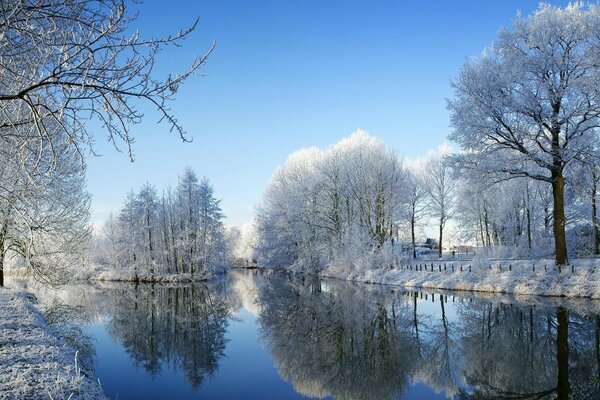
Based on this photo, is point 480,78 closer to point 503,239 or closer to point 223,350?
point 223,350

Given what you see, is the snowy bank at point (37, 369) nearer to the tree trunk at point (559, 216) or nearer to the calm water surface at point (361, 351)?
the calm water surface at point (361, 351)

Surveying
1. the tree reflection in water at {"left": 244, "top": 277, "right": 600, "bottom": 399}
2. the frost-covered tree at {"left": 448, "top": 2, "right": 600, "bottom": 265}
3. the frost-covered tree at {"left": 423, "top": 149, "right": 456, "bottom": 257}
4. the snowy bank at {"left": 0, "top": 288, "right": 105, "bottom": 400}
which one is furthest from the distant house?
the snowy bank at {"left": 0, "top": 288, "right": 105, "bottom": 400}

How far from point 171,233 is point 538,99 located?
122 ft

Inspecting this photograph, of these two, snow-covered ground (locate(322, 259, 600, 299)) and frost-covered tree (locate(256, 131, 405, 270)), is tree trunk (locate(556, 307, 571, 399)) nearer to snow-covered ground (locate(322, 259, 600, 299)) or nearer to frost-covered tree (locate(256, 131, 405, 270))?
snow-covered ground (locate(322, 259, 600, 299))

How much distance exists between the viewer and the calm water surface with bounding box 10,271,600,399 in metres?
8.03

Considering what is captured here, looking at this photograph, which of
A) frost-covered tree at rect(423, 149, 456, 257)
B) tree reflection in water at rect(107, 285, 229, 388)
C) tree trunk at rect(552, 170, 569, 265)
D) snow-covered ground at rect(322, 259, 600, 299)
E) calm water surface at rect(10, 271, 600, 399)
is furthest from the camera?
frost-covered tree at rect(423, 149, 456, 257)

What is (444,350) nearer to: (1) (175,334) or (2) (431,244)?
(1) (175,334)

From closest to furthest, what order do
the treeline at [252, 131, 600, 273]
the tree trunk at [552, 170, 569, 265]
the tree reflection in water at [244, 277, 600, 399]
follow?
1. the tree reflection in water at [244, 277, 600, 399]
2. the tree trunk at [552, 170, 569, 265]
3. the treeline at [252, 131, 600, 273]

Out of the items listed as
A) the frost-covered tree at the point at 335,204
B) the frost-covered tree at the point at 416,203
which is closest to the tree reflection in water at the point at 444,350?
the frost-covered tree at the point at 335,204

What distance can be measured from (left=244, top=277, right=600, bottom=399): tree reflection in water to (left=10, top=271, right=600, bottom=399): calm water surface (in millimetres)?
33

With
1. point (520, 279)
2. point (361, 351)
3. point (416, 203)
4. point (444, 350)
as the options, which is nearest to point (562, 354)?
point (444, 350)

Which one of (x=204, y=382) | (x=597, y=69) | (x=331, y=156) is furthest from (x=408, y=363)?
(x=331, y=156)

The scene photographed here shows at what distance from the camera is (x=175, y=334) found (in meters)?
13.9

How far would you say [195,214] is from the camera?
45969 millimetres
